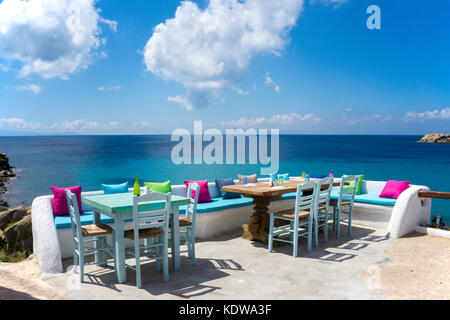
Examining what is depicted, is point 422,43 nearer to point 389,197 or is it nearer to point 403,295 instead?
point 389,197

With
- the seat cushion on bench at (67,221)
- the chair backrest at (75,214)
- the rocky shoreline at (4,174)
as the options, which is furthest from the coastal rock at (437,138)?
the chair backrest at (75,214)

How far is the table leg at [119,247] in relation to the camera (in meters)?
3.52

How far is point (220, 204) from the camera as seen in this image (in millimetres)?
5754

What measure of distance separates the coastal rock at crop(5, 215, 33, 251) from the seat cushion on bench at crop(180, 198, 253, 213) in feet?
9.08

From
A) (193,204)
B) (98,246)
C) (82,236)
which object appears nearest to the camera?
(82,236)

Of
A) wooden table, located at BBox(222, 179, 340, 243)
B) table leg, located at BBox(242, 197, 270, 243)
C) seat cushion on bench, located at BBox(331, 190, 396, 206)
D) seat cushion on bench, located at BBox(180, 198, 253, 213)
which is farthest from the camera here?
seat cushion on bench, located at BBox(331, 190, 396, 206)

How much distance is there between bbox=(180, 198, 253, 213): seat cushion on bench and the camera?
5433mm

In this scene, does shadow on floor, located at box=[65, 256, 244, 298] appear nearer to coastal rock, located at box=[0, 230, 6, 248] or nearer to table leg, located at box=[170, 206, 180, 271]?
table leg, located at box=[170, 206, 180, 271]

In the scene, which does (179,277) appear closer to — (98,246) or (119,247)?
(119,247)

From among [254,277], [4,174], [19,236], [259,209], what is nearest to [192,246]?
[254,277]

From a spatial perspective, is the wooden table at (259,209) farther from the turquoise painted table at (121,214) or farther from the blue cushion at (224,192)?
the turquoise painted table at (121,214)

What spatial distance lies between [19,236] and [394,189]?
6506mm

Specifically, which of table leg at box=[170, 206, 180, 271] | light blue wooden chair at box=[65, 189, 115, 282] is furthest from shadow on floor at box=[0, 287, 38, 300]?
table leg at box=[170, 206, 180, 271]
